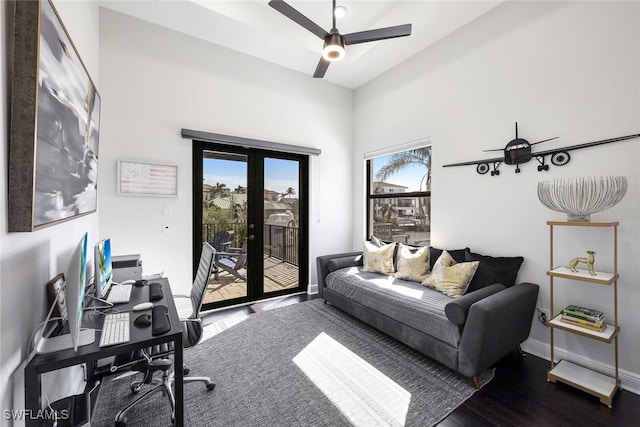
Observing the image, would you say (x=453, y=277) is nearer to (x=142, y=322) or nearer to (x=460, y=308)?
(x=460, y=308)

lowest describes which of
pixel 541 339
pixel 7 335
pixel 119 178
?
pixel 541 339

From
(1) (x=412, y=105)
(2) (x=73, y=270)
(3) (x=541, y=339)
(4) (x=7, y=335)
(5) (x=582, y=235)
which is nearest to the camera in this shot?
(4) (x=7, y=335)

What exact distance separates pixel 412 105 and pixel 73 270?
12.2 ft

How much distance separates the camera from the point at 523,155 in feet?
8.32

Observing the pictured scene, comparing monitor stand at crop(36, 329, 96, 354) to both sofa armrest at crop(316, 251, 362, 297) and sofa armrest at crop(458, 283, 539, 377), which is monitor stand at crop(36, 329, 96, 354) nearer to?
sofa armrest at crop(458, 283, 539, 377)

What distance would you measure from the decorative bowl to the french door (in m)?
2.88

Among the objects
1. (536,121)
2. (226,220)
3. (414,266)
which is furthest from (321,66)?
(414,266)

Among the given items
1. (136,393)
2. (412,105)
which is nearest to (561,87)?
(412,105)

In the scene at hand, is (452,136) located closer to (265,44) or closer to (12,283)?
(265,44)

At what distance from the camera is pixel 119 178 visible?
283 centimetres

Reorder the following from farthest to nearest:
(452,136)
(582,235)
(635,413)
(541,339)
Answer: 1. (452,136)
2. (541,339)
3. (582,235)
4. (635,413)

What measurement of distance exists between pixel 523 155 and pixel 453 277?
1.29 meters

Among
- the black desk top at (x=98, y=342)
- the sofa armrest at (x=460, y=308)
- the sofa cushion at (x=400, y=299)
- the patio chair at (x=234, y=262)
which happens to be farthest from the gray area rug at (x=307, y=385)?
the patio chair at (x=234, y=262)

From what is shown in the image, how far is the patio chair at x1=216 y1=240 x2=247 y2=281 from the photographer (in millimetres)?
3652
